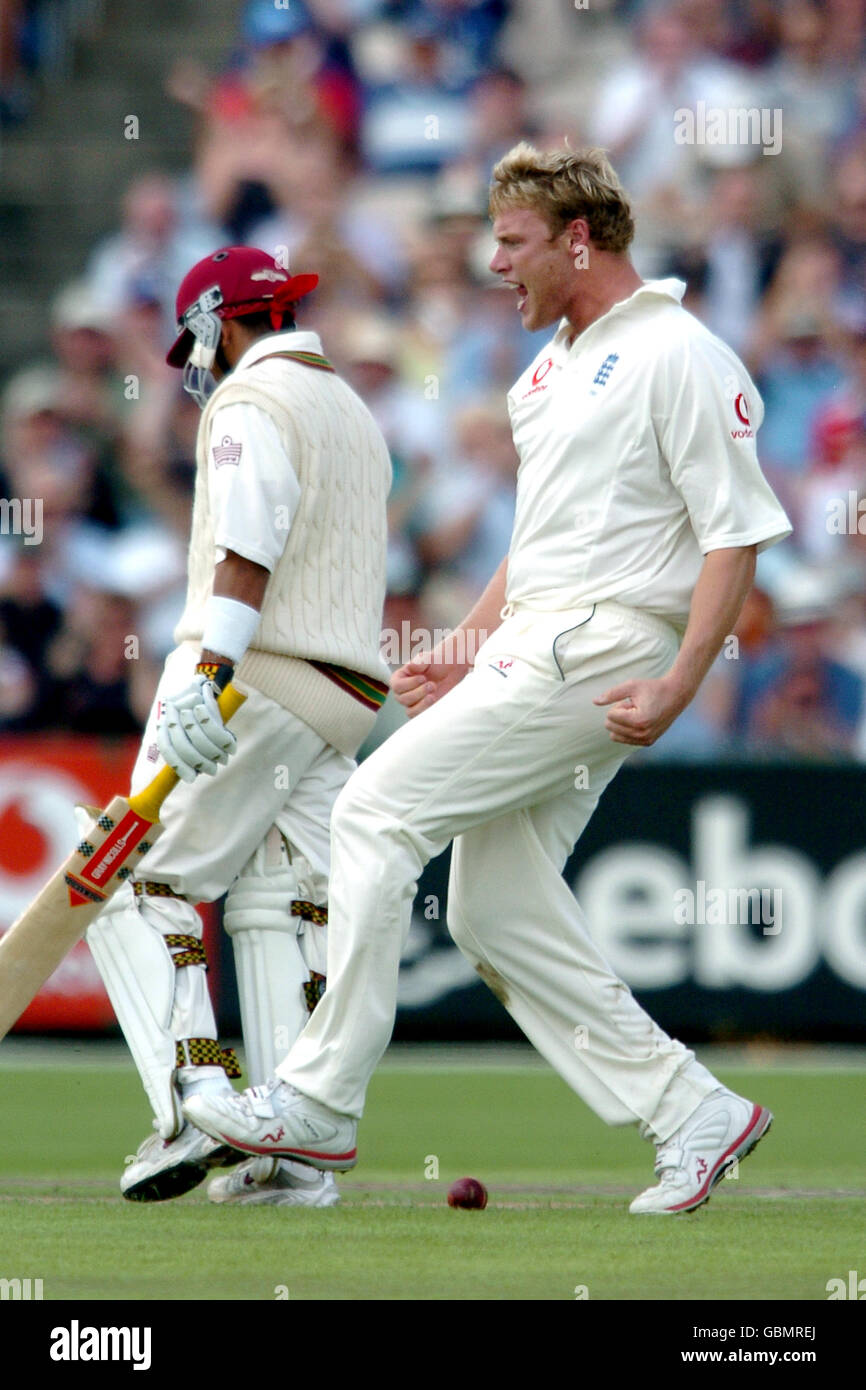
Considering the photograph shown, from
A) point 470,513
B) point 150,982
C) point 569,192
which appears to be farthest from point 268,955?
point 470,513

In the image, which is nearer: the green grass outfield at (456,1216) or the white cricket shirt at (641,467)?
the green grass outfield at (456,1216)

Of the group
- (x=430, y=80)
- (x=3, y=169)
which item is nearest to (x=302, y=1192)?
(x=430, y=80)

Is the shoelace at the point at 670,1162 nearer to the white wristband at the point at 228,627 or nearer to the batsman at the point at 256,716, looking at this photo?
the batsman at the point at 256,716

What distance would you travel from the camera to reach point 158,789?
4957 millimetres

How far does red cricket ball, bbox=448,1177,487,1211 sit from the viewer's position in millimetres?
4914

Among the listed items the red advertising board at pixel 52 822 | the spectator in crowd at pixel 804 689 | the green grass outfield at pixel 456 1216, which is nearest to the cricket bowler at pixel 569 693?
the green grass outfield at pixel 456 1216

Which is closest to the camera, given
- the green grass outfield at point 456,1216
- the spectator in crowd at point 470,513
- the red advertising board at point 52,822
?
the green grass outfield at point 456,1216

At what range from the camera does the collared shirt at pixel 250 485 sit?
4.90 m

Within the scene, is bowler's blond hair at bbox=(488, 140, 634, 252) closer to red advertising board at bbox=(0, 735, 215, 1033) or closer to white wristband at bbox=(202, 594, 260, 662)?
white wristband at bbox=(202, 594, 260, 662)

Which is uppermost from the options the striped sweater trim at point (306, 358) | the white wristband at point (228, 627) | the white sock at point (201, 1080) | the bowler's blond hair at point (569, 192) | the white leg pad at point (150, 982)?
the bowler's blond hair at point (569, 192)

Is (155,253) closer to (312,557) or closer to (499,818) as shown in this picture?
(312,557)

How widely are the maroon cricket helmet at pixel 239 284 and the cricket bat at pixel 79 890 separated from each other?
98 centimetres

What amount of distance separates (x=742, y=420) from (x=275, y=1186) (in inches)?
77.8

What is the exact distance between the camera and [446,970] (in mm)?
8766
